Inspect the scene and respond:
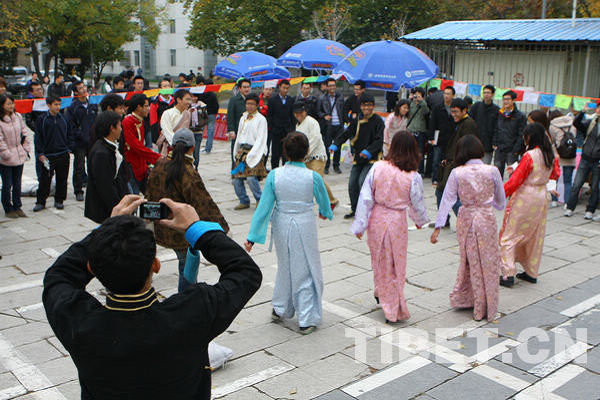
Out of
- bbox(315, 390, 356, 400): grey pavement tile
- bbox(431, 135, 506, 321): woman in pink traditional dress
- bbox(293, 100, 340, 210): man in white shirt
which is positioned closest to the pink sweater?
bbox(293, 100, 340, 210): man in white shirt

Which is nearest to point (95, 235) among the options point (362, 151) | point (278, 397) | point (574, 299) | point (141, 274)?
point (141, 274)

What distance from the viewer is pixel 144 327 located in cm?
198

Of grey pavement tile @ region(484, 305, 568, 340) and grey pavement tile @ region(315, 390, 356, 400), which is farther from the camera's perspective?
grey pavement tile @ region(484, 305, 568, 340)

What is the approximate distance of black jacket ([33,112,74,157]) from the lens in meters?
9.17

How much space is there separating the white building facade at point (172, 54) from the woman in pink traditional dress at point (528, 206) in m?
45.0

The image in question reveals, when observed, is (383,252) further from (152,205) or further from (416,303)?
(152,205)

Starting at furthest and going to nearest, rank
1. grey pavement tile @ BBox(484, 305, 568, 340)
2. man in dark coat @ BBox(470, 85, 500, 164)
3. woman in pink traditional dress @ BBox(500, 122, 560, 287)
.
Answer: man in dark coat @ BBox(470, 85, 500, 164), woman in pink traditional dress @ BBox(500, 122, 560, 287), grey pavement tile @ BBox(484, 305, 568, 340)

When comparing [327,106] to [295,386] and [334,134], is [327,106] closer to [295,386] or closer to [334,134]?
[334,134]

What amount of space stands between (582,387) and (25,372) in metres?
4.05

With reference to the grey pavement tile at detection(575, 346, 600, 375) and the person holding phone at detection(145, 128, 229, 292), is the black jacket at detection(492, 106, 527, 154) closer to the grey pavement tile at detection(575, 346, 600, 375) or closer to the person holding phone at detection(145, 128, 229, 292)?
the grey pavement tile at detection(575, 346, 600, 375)

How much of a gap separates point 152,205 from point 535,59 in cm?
1451

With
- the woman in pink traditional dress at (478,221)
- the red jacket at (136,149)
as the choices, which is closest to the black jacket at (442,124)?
the woman in pink traditional dress at (478,221)

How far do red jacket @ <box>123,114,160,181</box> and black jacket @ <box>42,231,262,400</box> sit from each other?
16.0ft

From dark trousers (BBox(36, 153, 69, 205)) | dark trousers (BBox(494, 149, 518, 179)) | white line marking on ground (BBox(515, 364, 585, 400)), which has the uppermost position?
dark trousers (BBox(494, 149, 518, 179))
